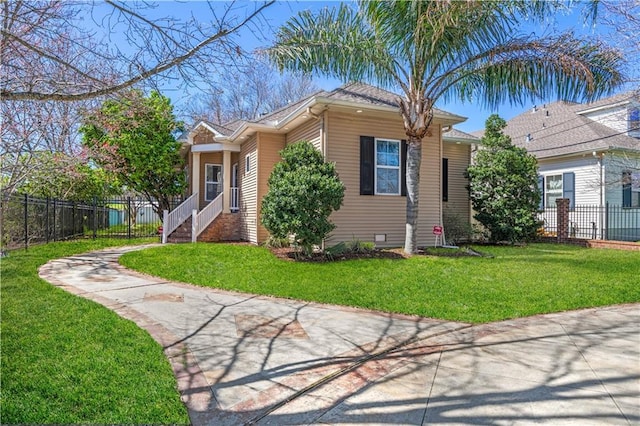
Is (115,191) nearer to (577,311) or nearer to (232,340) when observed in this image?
(232,340)

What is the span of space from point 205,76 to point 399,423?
157 inches

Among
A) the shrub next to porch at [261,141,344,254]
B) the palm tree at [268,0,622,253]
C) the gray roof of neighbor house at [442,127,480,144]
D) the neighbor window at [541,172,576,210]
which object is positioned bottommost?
the shrub next to porch at [261,141,344,254]

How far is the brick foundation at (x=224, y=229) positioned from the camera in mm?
13764

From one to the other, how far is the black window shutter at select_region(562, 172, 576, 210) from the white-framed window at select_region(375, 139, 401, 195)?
9.80 m

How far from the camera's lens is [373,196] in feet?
36.8

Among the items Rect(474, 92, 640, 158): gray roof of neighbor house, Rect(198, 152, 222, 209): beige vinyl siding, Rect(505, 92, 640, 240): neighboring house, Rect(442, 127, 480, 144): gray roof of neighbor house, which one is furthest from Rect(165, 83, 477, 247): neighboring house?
Rect(474, 92, 640, 158): gray roof of neighbor house

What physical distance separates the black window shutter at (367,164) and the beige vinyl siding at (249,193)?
11.7 feet

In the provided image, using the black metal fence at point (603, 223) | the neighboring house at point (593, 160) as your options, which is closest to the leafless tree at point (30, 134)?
the black metal fence at point (603, 223)

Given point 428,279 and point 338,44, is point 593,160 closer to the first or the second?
point 338,44

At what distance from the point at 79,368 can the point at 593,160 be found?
741 inches

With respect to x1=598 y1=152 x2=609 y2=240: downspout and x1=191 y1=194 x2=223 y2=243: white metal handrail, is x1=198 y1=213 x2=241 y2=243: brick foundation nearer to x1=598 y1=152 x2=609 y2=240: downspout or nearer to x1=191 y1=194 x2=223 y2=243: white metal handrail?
x1=191 y1=194 x2=223 y2=243: white metal handrail

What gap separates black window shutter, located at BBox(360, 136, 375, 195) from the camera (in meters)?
11.1

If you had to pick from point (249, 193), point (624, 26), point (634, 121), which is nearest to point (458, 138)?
point (634, 121)

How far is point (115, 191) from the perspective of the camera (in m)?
18.2
